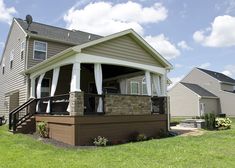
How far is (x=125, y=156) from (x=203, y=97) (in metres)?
32.0

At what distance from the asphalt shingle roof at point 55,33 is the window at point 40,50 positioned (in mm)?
602

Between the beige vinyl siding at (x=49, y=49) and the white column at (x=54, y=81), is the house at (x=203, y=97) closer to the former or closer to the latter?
the beige vinyl siding at (x=49, y=49)

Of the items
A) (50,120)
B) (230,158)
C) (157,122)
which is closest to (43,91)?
(50,120)

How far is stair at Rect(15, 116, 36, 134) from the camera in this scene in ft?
45.9

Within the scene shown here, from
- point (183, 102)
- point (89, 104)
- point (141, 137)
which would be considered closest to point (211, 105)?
point (183, 102)

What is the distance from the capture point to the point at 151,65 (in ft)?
48.5

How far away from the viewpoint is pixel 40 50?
18.2m

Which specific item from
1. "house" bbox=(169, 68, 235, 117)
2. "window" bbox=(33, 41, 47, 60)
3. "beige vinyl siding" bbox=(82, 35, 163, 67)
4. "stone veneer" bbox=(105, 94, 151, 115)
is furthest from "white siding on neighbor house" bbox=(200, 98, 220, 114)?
"stone veneer" bbox=(105, 94, 151, 115)

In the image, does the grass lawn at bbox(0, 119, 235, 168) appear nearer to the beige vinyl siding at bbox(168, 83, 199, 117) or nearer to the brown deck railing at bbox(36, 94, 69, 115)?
the brown deck railing at bbox(36, 94, 69, 115)

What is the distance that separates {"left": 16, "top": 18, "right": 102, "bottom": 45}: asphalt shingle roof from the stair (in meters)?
6.40

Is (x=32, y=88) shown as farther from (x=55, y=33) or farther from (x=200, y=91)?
(x=200, y=91)

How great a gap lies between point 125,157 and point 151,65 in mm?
7593

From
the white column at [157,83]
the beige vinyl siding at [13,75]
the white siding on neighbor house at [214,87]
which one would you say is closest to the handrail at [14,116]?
the beige vinyl siding at [13,75]

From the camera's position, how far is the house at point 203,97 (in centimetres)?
3791
